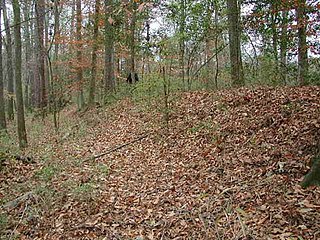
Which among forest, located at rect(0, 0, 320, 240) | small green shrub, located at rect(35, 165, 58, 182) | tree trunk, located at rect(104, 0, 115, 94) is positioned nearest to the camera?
forest, located at rect(0, 0, 320, 240)

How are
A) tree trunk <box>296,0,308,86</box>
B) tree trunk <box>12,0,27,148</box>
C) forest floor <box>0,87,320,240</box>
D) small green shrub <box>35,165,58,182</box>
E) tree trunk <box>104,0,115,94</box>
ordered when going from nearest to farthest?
forest floor <box>0,87,320,240</box>
small green shrub <box>35,165,58,182</box>
tree trunk <box>296,0,308,86</box>
tree trunk <box>12,0,27,148</box>
tree trunk <box>104,0,115,94</box>

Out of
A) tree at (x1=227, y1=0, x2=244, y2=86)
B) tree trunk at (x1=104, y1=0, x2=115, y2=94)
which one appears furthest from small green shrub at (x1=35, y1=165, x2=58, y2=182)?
tree trunk at (x1=104, y1=0, x2=115, y2=94)

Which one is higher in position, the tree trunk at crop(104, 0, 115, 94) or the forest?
the tree trunk at crop(104, 0, 115, 94)

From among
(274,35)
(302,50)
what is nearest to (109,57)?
(274,35)

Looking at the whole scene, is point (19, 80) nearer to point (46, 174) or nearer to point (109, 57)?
point (46, 174)

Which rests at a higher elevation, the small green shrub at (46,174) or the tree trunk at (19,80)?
the tree trunk at (19,80)

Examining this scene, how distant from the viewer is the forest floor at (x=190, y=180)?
184 inches

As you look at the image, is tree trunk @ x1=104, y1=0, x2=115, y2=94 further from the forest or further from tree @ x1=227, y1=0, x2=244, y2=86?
tree @ x1=227, y1=0, x2=244, y2=86

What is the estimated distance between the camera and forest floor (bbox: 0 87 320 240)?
468cm

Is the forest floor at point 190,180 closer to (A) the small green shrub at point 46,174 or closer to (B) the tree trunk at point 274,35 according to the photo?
(A) the small green shrub at point 46,174

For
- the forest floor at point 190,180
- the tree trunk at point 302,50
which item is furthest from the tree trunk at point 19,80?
the tree trunk at point 302,50

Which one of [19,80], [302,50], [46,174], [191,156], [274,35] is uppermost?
[274,35]

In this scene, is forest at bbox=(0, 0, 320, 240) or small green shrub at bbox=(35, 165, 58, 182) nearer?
forest at bbox=(0, 0, 320, 240)

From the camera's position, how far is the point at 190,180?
6.37 meters
